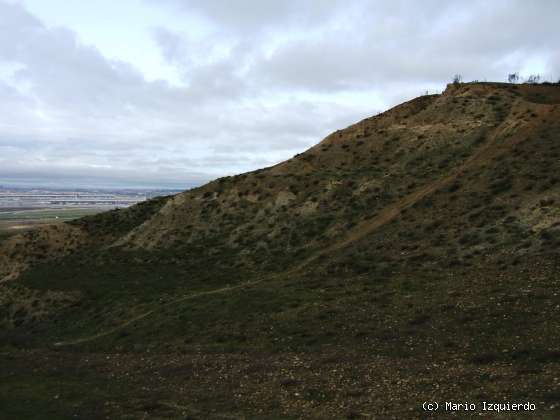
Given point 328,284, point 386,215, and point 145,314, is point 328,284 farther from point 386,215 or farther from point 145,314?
point 145,314

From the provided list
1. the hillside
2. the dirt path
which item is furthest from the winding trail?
the hillside

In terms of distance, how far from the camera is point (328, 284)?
32.2 meters

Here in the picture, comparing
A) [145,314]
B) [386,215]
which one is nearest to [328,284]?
[386,215]

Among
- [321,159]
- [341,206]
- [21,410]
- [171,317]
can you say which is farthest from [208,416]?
[321,159]

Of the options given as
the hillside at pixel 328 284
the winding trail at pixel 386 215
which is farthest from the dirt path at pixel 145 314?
A: the hillside at pixel 328 284

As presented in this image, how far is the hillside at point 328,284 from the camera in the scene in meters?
18.6

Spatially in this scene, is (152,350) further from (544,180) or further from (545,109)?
(545,109)

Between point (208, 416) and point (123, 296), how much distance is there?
24.9 metres

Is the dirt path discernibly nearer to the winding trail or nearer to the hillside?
the winding trail

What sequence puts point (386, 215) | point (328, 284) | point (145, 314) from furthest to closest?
point (386, 215) < point (145, 314) < point (328, 284)

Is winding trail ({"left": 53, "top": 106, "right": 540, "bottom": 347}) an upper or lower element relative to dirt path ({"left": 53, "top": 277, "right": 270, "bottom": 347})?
upper

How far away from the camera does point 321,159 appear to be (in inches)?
2331

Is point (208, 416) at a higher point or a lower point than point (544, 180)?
lower

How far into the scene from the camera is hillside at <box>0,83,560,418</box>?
18578 millimetres
